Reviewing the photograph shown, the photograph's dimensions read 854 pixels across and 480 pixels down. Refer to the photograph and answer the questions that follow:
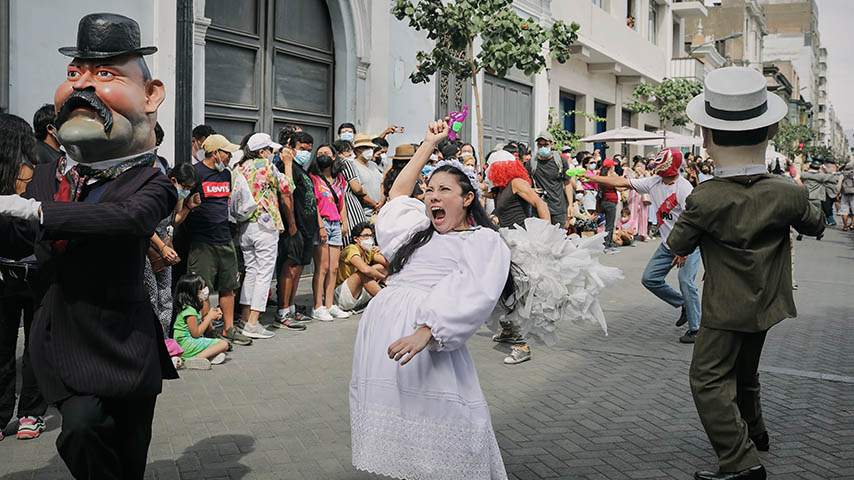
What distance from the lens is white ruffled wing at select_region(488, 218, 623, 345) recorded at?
3.79 m

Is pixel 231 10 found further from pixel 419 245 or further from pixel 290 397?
pixel 419 245

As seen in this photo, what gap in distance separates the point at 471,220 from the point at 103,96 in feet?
5.47

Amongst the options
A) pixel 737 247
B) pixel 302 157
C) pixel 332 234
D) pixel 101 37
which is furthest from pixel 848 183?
pixel 101 37

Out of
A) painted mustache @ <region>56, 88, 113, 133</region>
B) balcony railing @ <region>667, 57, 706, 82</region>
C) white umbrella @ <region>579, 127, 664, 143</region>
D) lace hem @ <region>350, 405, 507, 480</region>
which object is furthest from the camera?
balcony railing @ <region>667, 57, 706, 82</region>

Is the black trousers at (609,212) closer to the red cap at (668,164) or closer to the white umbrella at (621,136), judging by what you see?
the white umbrella at (621,136)

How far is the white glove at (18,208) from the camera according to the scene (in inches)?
108

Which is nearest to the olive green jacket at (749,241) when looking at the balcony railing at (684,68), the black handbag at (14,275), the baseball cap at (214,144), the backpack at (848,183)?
the black handbag at (14,275)

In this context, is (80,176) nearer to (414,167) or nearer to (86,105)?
(86,105)

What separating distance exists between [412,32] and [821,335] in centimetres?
943

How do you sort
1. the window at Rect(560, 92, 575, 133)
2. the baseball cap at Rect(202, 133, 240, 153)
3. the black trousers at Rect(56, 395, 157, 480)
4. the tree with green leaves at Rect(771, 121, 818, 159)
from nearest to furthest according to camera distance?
1. the black trousers at Rect(56, 395, 157, 480)
2. the baseball cap at Rect(202, 133, 240, 153)
3. the window at Rect(560, 92, 575, 133)
4. the tree with green leaves at Rect(771, 121, 818, 159)

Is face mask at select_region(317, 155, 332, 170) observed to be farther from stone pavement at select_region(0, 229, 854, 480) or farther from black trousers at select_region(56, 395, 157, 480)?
black trousers at select_region(56, 395, 157, 480)

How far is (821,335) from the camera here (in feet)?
29.2

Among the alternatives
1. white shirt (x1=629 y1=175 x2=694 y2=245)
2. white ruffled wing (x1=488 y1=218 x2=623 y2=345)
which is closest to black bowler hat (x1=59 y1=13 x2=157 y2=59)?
white ruffled wing (x1=488 y1=218 x2=623 y2=345)

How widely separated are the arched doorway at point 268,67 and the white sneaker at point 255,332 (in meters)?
4.33
